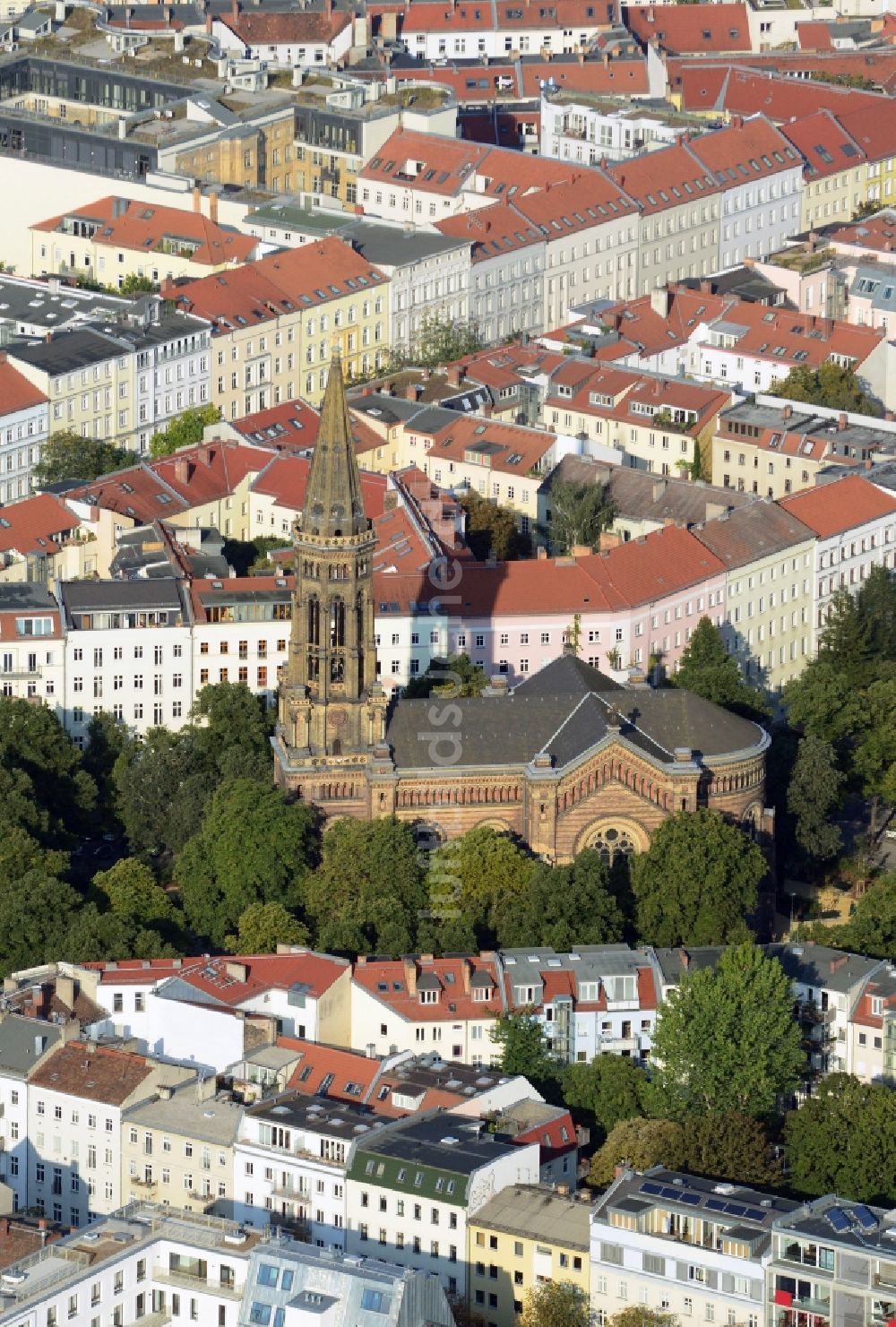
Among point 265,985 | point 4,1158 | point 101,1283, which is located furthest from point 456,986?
point 101,1283

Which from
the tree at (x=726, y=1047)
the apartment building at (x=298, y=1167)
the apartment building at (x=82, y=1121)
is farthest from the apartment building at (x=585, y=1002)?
the apartment building at (x=82, y=1121)

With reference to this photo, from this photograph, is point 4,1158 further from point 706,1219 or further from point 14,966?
point 706,1219

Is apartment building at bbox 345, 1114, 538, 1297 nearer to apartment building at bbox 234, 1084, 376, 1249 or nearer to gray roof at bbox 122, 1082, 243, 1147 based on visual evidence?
apartment building at bbox 234, 1084, 376, 1249

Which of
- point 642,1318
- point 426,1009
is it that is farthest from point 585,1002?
point 642,1318

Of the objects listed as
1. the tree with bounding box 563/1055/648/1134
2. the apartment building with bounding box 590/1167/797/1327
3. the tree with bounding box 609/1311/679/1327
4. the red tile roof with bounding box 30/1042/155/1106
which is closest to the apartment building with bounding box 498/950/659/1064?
the tree with bounding box 563/1055/648/1134

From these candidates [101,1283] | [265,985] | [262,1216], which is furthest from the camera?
[265,985]
